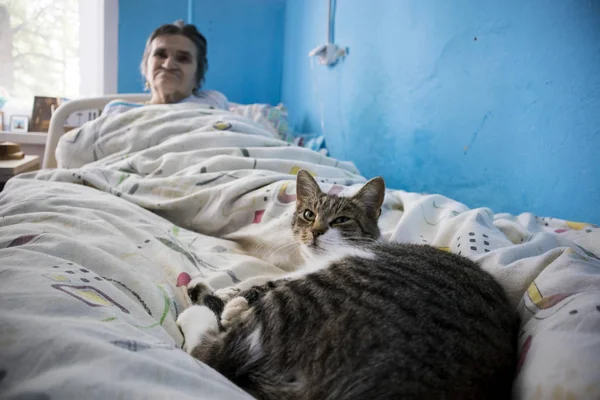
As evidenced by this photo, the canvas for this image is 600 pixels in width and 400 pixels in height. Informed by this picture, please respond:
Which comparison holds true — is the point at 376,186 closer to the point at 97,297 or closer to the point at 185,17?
the point at 97,297

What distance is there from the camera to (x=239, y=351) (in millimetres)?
598

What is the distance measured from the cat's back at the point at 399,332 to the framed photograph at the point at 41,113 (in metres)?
2.87

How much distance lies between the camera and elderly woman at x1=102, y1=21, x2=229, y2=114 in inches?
80.3

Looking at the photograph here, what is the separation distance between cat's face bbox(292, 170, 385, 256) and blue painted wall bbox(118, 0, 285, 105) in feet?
7.21

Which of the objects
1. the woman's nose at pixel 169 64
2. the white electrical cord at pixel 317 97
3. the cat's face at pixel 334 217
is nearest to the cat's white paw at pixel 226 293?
the cat's face at pixel 334 217

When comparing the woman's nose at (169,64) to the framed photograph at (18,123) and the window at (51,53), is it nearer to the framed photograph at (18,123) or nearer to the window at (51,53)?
the window at (51,53)

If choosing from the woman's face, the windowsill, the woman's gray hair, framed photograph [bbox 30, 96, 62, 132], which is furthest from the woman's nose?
framed photograph [bbox 30, 96, 62, 132]

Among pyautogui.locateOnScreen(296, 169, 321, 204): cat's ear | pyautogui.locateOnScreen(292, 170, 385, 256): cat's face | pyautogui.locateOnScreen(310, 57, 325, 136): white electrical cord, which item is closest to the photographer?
pyautogui.locateOnScreen(292, 170, 385, 256): cat's face

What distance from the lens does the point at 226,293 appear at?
791 millimetres

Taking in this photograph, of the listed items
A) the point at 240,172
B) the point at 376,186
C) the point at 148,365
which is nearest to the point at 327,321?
the point at 148,365

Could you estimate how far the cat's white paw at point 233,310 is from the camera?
69 centimetres

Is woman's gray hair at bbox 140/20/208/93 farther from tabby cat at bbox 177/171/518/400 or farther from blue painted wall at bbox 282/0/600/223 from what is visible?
tabby cat at bbox 177/171/518/400

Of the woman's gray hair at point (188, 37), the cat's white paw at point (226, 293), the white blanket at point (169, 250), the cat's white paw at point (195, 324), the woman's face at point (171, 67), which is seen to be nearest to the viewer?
the white blanket at point (169, 250)

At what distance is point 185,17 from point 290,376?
2.97 m
